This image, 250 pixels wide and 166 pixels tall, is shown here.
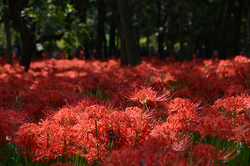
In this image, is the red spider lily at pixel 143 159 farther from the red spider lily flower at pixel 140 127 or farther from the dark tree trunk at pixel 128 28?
the dark tree trunk at pixel 128 28

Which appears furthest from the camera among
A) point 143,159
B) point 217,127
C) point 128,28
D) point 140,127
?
point 128,28

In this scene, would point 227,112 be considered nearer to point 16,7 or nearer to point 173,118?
point 173,118

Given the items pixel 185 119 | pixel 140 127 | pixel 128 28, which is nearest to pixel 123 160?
pixel 140 127

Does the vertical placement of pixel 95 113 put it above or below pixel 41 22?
below

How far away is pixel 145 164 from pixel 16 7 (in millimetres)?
9637

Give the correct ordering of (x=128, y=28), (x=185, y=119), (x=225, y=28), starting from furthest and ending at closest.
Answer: (x=225, y=28) < (x=128, y=28) < (x=185, y=119)

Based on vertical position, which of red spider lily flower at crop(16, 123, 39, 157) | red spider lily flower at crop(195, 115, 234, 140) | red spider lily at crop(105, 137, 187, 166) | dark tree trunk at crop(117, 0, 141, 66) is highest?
dark tree trunk at crop(117, 0, 141, 66)

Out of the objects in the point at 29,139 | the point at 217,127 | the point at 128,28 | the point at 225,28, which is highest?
the point at 225,28

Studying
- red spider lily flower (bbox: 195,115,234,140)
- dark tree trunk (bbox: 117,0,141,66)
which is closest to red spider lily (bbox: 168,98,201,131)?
red spider lily flower (bbox: 195,115,234,140)

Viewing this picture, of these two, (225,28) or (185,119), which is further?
(225,28)

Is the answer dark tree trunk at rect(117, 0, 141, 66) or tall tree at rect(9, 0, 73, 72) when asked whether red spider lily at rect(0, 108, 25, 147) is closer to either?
tall tree at rect(9, 0, 73, 72)

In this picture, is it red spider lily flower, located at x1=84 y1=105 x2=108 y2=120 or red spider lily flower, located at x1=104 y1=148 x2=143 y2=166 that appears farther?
red spider lily flower, located at x1=84 y1=105 x2=108 y2=120

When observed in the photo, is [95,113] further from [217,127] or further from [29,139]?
[217,127]

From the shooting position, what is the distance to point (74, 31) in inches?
351
